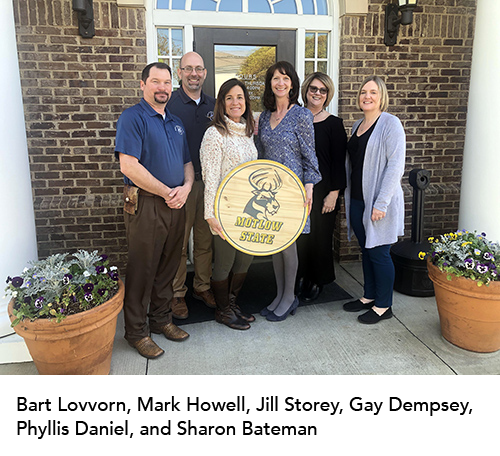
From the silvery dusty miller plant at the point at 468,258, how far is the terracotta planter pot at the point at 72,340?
2230mm

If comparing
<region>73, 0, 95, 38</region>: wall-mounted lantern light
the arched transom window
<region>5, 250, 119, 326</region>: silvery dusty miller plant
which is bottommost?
<region>5, 250, 119, 326</region>: silvery dusty miller plant

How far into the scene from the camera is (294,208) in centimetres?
303

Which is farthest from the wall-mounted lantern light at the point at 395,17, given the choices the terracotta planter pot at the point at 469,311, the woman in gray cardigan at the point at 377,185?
the terracotta planter pot at the point at 469,311

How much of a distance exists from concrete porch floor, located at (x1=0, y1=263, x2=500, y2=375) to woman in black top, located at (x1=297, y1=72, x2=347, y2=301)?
1.44 ft

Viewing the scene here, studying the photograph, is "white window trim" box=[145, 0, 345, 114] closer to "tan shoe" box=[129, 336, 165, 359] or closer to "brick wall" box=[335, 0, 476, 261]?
"brick wall" box=[335, 0, 476, 261]

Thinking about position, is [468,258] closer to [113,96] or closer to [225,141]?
[225,141]

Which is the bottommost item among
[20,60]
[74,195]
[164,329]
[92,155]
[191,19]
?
[164,329]

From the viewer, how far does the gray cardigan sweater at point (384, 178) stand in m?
3.04

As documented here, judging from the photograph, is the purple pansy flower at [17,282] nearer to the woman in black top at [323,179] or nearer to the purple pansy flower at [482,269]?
the woman in black top at [323,179]

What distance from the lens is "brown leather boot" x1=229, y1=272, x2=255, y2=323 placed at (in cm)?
336

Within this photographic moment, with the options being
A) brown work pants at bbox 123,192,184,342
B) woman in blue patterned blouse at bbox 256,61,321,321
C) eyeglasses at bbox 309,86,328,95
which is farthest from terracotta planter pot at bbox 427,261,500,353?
brown work pants at bbox 123,192,184,342

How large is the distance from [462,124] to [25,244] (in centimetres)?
453
